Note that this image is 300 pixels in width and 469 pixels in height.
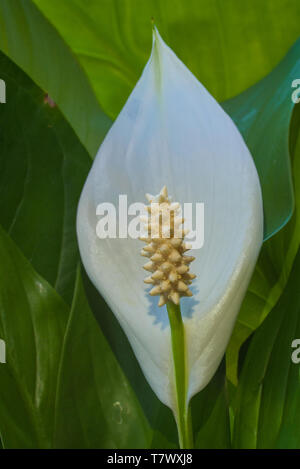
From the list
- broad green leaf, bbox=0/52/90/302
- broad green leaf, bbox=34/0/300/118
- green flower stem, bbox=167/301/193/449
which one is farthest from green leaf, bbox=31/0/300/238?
green flower stem, bbox=167/301/193/449

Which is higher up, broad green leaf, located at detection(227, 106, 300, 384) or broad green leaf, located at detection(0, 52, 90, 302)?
broad green leaf, located at detection(0, 52, 90, 302)

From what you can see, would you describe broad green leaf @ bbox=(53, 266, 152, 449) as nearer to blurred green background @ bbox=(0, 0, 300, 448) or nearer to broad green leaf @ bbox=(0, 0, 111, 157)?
blurred green background @ bbox=(0, 0, 300, 448)

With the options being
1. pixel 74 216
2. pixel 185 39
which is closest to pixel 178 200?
pixel 74 216

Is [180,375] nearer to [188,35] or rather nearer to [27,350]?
[27,350]

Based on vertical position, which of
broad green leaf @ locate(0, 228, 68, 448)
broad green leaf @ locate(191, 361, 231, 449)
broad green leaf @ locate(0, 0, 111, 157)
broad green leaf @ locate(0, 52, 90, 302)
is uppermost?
broad green leaf @ locate(0, 0, 111, 157)

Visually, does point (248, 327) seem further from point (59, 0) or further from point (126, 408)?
point (59, 0)

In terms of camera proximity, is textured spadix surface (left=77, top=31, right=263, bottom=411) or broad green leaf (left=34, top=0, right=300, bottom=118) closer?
textured spadix surface (left=77, top=31, right=263, bottom=411)

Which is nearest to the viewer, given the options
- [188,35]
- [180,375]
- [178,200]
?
[180,375]
